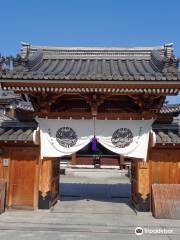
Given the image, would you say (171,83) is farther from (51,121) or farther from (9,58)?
(9,58)

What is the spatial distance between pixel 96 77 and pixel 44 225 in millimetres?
4532

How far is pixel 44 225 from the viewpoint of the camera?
27.5 ft

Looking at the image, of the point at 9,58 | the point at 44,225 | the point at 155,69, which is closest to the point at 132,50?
the point at 155,69

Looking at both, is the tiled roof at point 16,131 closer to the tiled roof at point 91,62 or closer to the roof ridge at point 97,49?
the tiled roof at point 91,62

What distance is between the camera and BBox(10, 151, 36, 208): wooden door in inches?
402

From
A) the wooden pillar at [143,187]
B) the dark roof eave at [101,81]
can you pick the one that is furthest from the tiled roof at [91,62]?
the wooden pillar at [143,187]

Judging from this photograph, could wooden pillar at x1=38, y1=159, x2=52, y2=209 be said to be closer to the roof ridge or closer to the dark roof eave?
the dark roof eave

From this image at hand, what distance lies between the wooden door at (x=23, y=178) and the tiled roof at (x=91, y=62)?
299cm

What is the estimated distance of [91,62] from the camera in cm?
1240

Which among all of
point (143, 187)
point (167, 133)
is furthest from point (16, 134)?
point (167, 133)

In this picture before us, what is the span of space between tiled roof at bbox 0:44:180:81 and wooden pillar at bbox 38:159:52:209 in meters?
3.17

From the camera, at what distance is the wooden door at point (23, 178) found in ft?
33.5

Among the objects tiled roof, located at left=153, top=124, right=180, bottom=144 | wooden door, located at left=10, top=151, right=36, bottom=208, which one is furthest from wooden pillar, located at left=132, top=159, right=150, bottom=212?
wooden door, located at left=10, top=151, right=36, bottom=208

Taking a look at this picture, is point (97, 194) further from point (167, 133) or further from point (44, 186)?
point (167, 133)
